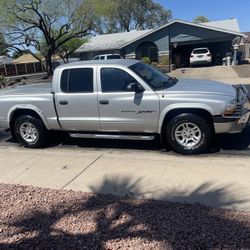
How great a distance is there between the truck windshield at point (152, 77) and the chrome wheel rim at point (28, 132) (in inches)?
102

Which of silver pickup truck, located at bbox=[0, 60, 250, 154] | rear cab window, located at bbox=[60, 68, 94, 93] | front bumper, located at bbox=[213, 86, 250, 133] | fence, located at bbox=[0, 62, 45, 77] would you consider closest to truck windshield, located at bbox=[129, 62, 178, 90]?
silver pickup truck, located at bbox=[0, 60, 250, 154]

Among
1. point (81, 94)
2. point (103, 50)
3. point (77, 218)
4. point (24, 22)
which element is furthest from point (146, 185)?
point (103, 50)

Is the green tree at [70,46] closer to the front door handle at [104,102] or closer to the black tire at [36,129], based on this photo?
the black tire at [36,129]

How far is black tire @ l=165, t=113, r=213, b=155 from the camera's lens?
6.52 metres

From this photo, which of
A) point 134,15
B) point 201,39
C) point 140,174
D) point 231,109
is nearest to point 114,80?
point 140,174

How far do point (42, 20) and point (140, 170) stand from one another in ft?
102

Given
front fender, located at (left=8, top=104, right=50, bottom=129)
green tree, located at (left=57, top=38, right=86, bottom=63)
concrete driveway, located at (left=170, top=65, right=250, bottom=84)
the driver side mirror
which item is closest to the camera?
the driver side mirror

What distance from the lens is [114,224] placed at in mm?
4277

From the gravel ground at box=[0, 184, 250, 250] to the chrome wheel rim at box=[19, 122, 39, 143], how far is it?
9.63 feet

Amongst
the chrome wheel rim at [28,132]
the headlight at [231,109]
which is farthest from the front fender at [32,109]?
the headlight at [231,109]

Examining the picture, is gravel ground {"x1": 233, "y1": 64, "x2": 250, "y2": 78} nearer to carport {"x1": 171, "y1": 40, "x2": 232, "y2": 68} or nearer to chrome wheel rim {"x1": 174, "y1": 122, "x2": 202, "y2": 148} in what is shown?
carport {"x1": 171, "y1": 40, "x2": 232, "y2": 68}

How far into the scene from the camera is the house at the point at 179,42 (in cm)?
3347

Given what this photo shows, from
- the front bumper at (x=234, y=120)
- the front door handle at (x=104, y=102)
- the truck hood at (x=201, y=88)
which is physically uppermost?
the truck hood at (x=201, y=88)

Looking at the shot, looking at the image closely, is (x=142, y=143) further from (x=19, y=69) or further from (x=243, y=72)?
(x=19, y=69)
